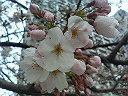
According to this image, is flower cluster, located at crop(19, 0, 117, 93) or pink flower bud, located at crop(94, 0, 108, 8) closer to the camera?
flower cluster, located at crop(19, 0, 117, 93)

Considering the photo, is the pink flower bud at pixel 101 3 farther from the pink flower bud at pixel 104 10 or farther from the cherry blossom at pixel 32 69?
the cherry blossom at pixel 32 69

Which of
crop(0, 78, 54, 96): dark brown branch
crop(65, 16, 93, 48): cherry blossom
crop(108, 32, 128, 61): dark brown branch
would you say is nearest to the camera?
crop(65, 16, 93, 48): cherry blossom

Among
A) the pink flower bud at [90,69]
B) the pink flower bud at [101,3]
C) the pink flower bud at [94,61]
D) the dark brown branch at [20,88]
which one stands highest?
the pink flower bud at [101,3]

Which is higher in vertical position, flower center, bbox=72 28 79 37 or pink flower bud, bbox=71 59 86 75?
flower center, bbox=72 28 79 37

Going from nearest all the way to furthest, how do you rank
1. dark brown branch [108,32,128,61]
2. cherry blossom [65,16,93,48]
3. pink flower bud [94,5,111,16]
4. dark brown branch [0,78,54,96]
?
cherry blossom [65,16,93,48]
pink flower bud [94,5,111,16]
dark brown branch [0,78,54,96]
dark brown branch [108,32,128,61]

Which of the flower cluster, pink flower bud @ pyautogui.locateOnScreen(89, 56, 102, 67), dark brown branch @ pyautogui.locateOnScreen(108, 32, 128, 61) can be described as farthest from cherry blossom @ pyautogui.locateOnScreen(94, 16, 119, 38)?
dark brown branch @ pyautogui.locateOnScreen(108, 32, 128, 61)

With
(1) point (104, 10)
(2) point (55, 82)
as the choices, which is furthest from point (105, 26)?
(2) point (55, 82)

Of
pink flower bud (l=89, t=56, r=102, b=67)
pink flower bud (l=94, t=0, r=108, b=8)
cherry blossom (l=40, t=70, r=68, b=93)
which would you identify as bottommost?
cherry blossom (l=40, t=70, r=68, b=93)

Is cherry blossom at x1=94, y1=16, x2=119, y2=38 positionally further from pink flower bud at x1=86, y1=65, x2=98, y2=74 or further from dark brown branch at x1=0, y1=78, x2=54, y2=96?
dark brown branch at x1=0, y1=78, x2=54, y2=96

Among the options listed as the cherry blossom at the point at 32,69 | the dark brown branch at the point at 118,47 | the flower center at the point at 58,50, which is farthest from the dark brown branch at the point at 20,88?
the dark brown branch at the point at 118,47

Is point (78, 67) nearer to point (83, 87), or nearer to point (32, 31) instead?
point (83, 87)
